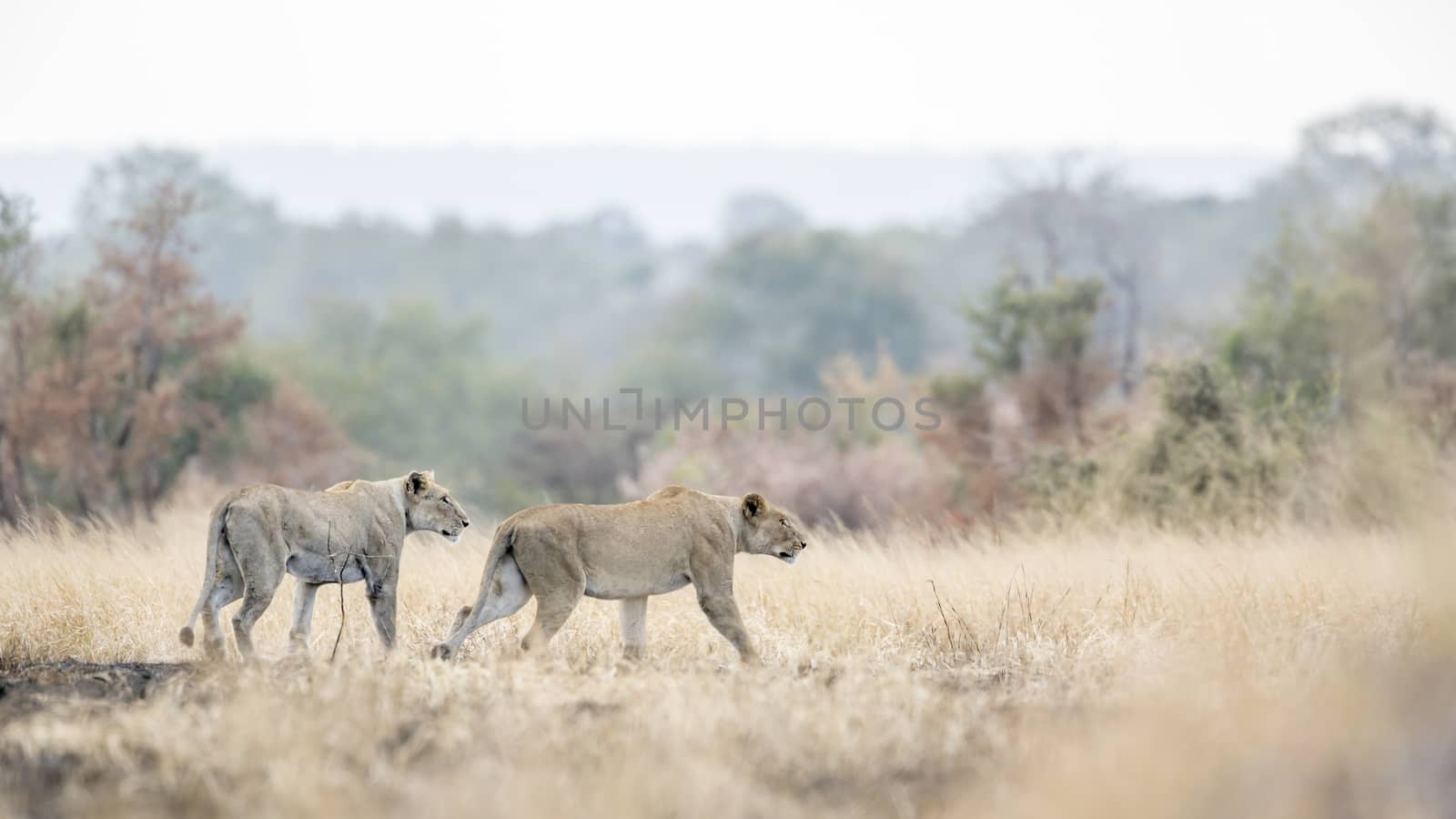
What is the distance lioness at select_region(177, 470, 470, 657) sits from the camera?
9578mm

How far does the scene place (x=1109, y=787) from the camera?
19.5 feet

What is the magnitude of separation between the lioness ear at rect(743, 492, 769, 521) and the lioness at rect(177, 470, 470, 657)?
6.31 feet

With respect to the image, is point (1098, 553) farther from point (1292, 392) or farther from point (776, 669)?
point (1292, 392)

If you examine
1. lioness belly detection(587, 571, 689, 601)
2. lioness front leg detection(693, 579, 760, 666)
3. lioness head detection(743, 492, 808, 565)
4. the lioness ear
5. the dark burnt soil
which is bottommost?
the dark burnt soil

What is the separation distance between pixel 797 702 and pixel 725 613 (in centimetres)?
199

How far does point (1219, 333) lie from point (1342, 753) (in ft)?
78.5

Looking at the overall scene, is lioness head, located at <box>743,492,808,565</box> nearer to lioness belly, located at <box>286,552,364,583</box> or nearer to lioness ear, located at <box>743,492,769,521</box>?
lioness ear, located at <box>743,492,769,521</box>

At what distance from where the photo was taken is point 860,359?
2357 inches

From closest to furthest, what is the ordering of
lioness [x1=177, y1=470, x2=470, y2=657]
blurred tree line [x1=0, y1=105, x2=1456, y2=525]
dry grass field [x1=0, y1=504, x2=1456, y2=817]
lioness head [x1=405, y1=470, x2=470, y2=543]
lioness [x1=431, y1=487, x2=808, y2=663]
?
dry grass field [x1=0, y1=504, x2=1456, y2=817] → lioness [x1=431, y1=487, x2=808, y2=663] → lioness [x1=177, y1=470, x2=470, y2=657] → lioness head [x1=405, y1=470, x2=470, y2=543] → blurred tree line [x1=0, y1=105, x2=1456, y2=525]

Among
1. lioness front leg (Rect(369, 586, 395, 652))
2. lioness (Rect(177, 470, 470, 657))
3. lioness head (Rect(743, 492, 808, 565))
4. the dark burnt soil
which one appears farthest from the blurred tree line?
the dark burnt soil

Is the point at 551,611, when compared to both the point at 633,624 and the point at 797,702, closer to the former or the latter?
the point at 633,624

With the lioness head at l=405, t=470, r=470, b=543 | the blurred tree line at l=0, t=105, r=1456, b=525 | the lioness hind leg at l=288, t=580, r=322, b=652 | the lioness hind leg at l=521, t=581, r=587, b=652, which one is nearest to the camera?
the lioness hind leg at l=521, t=581, r=587, b=652

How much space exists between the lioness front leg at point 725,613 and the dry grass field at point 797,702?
27cm

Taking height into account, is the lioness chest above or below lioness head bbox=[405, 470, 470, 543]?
below
